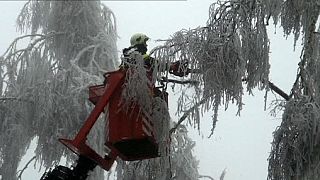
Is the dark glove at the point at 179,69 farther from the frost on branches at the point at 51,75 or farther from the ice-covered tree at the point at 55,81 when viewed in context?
the frost on branches at the point at 51,75

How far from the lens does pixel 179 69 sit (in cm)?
378

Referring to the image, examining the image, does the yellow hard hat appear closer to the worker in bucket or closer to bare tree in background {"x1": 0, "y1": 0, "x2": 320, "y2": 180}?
the worker in bucket

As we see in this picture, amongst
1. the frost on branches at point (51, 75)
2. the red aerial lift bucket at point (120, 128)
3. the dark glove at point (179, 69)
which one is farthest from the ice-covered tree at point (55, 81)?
the dark glove at point (179, 69)

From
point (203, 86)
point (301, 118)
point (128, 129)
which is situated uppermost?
point (203, 86)

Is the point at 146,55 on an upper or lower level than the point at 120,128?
upper

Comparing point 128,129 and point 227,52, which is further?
point 128,129

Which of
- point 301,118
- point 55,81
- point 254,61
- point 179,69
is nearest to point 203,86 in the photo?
point 179,69

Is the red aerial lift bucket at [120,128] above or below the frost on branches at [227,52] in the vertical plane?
below

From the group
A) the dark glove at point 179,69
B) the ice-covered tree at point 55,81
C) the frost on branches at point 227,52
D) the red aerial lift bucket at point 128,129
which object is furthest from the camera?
the ice-covered tree at point 55,81

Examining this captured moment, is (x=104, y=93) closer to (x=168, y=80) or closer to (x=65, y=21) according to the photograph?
(x=168, y=80)

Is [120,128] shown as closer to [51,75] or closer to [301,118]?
[301,118]

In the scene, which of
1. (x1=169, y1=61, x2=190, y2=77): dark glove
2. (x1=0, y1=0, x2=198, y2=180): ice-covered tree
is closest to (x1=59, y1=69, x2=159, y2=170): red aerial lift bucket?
(x1=169, y1=61, x2=190, y2=77): dark glove

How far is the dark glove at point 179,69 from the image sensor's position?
3.72 meters

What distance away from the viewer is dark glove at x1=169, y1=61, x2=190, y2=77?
372 centimetres
